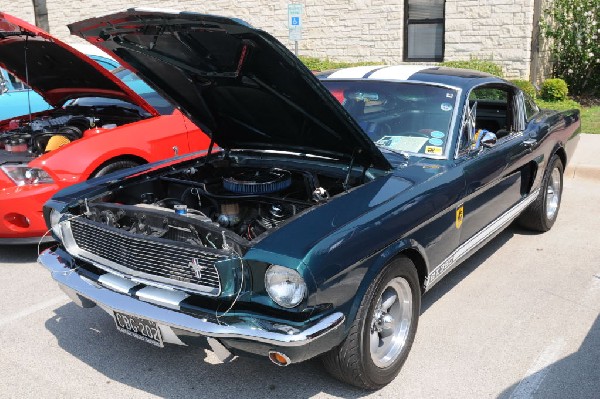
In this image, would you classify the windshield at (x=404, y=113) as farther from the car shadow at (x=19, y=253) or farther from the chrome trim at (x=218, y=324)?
the car shadow at (x=19, y=253)

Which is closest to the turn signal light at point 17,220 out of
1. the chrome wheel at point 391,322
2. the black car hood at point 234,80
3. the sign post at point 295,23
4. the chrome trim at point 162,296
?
the black car hood at point 234,80

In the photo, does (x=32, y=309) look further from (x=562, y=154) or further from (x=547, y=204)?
(x=562, y=154)

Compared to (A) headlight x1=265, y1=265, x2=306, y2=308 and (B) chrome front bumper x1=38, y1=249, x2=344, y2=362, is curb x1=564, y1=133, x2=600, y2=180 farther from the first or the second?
(A) headlight x1=265, y1=265, x2=306, y2=308

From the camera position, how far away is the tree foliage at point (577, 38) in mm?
11523

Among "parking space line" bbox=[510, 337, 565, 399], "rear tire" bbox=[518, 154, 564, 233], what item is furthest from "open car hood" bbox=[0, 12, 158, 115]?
"parking space line" bbox=[510, 337, 565, 399]

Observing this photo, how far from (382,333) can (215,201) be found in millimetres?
1267

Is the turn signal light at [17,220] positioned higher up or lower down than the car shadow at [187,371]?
higher up

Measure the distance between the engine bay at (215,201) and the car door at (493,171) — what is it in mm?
811

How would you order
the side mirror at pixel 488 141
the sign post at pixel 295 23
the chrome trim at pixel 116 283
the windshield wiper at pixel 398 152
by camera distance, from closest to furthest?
1. the chrome trim at pixel 116 283
2. the windshield wiper at pixel 398 152
3. the side mirror at pixel 488 141
4. the sign post at pixel 295 23

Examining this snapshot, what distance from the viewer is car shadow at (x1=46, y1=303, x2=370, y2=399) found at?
3283 millimetres

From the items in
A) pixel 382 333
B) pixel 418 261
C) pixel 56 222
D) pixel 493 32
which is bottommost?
pixel 382 333

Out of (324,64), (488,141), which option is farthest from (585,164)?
(324,64)

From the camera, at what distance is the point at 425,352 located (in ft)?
12.0

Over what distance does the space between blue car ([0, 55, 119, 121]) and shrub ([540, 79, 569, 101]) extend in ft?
24.7
